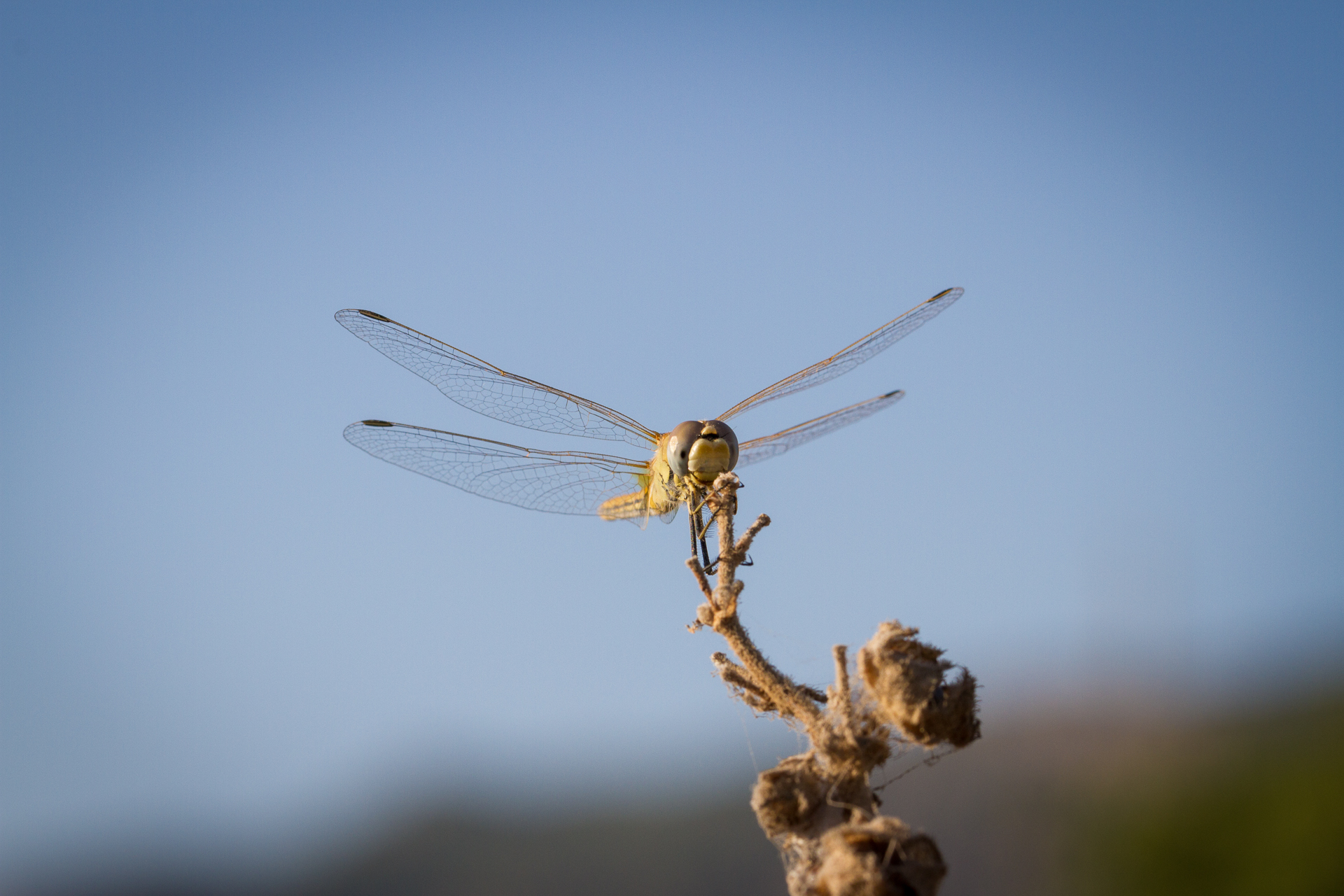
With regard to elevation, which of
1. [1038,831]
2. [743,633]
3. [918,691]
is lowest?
[1038,831]

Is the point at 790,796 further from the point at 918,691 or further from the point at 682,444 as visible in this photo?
the point at 682,444

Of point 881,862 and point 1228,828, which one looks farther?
point 1228,828

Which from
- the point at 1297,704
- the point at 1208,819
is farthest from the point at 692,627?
the point at 1297,704

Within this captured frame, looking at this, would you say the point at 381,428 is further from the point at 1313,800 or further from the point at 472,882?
the point at 472,882

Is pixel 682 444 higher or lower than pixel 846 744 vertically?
higher

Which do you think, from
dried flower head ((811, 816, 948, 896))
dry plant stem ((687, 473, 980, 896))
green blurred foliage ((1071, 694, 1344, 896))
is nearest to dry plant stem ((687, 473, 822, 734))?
dry plant stem ((687, 473, 980, 896))

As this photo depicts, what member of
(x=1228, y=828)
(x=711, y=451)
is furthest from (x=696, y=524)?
(x=1228, y=828)

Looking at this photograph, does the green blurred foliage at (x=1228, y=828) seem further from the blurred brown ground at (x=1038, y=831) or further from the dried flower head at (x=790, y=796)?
the dried flower head at (x=790, y=796)

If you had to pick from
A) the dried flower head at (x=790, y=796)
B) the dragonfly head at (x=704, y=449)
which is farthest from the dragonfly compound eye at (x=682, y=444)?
the dried flower head at (x=790, y=796)
